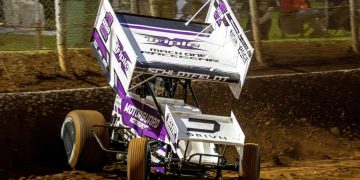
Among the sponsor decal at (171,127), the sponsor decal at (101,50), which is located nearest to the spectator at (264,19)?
the sponsor decal at (101,50)

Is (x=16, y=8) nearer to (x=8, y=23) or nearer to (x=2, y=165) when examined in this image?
(x=8, y=23)

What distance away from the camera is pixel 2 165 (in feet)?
31.4

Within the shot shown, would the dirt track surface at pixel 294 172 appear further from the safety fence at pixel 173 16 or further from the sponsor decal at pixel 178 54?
the safety fence at pixel 173 16

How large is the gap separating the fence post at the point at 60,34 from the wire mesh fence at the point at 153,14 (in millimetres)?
232

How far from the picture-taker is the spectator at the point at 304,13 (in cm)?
1496

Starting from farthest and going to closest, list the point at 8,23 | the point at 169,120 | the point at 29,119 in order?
the point at 8,23 < the point at 29,119 < the point at 169,120

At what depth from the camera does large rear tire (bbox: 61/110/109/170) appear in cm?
924

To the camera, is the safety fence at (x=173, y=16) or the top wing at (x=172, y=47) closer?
the top wing at (x=172, y=47)

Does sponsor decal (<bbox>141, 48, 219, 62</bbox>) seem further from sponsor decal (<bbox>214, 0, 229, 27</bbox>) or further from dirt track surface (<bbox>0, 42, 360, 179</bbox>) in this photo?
dirt track surface (<bbox>0, 42, 360, 179</bbox>)

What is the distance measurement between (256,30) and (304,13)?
1.58 m

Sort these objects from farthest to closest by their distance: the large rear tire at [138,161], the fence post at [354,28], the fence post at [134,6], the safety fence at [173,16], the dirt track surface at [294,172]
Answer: the fence post at [354,28] < the fence post at [134,6] < the safety fence at [173,16] < the dirt track surface at [294,172] < the large rear tire at [138,161]

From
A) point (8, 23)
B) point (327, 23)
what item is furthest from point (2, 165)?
point (327, 23)

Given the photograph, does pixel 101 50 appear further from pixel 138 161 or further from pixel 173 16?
pixel 173 16

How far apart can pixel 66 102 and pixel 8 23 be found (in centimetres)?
268
